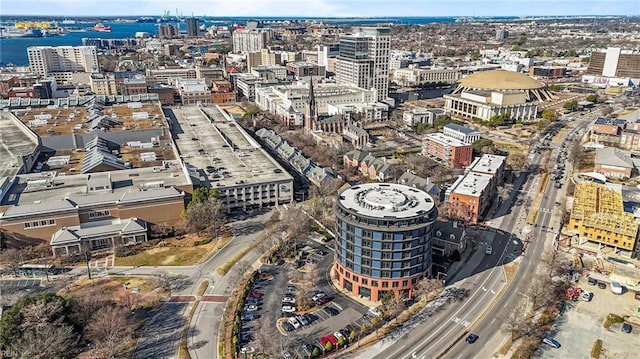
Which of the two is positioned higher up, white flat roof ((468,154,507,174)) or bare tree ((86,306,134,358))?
white flat roof ((468,154,507,174))

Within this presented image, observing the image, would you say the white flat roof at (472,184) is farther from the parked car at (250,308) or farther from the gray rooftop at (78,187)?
the gray rooftop at (78,187)

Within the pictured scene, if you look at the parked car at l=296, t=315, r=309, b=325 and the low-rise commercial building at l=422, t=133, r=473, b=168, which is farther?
the low-rise commercial building at l=422, t=133, r=473, b=168

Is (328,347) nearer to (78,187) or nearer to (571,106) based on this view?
(78,187)

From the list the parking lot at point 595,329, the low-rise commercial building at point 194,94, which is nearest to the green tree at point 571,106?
the parking lot at point 595,329

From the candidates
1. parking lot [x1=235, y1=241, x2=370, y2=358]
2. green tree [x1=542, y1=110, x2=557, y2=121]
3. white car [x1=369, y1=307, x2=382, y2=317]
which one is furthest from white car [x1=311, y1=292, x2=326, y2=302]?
green tree [x1=542, y1=110, x2=557, y2=121]

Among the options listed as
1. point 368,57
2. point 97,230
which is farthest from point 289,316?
point 368,57

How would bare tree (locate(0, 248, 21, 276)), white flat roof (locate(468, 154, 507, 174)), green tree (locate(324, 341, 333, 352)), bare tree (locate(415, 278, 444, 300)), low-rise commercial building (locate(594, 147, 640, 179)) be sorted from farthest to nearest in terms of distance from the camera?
A: low-rise commercial building (locate(594, 147, 640, 179)), white flat roof (locate(468, 154, 507, 174)), bare tree (locate(0, 248, 21, 276)), bare tree (locate(415, 278, 444, 300)), green tree (locate(324, 341, 333, 352))

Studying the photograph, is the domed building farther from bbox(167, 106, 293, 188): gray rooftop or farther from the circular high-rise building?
the circular high-rise building
